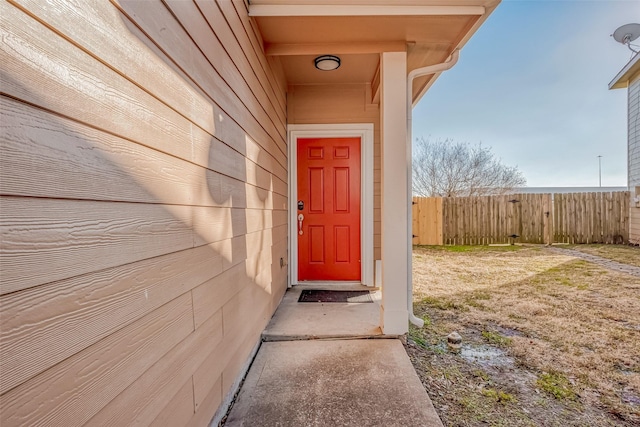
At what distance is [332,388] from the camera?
1.66m

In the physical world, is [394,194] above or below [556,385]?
above

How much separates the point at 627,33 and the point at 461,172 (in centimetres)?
547

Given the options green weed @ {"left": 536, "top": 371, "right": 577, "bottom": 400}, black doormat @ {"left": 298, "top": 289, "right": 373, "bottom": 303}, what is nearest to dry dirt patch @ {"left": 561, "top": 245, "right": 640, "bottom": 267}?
green weed @ {"left": 536, "top": 371, "right": 577, "bottom": 400}

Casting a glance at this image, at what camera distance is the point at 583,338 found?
2.29m

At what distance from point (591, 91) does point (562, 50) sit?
13.6 feet

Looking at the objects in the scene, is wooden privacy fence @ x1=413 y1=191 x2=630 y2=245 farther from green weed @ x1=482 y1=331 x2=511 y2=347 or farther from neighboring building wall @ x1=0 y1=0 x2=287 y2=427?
neighboring building wall @ x1=0 y1=0 x2=287 y2=427

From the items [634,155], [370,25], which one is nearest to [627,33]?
[634,155]

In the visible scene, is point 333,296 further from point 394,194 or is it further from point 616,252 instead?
point 616,252

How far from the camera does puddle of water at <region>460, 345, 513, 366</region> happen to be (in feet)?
6.55

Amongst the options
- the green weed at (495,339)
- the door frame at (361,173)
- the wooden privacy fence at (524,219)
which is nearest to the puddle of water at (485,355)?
the green weed at (495,339)

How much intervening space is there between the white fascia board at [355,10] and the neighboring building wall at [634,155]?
7.65 meters

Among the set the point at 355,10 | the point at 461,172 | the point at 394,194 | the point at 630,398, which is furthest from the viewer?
the point at 461,172

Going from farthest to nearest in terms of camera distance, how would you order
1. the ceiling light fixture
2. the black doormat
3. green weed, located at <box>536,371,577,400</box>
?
the black doormat < the ceiling light fixture < green weed, located at <box>536,371,577,400</box>

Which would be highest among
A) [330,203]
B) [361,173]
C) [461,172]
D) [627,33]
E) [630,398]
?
[627,33]
